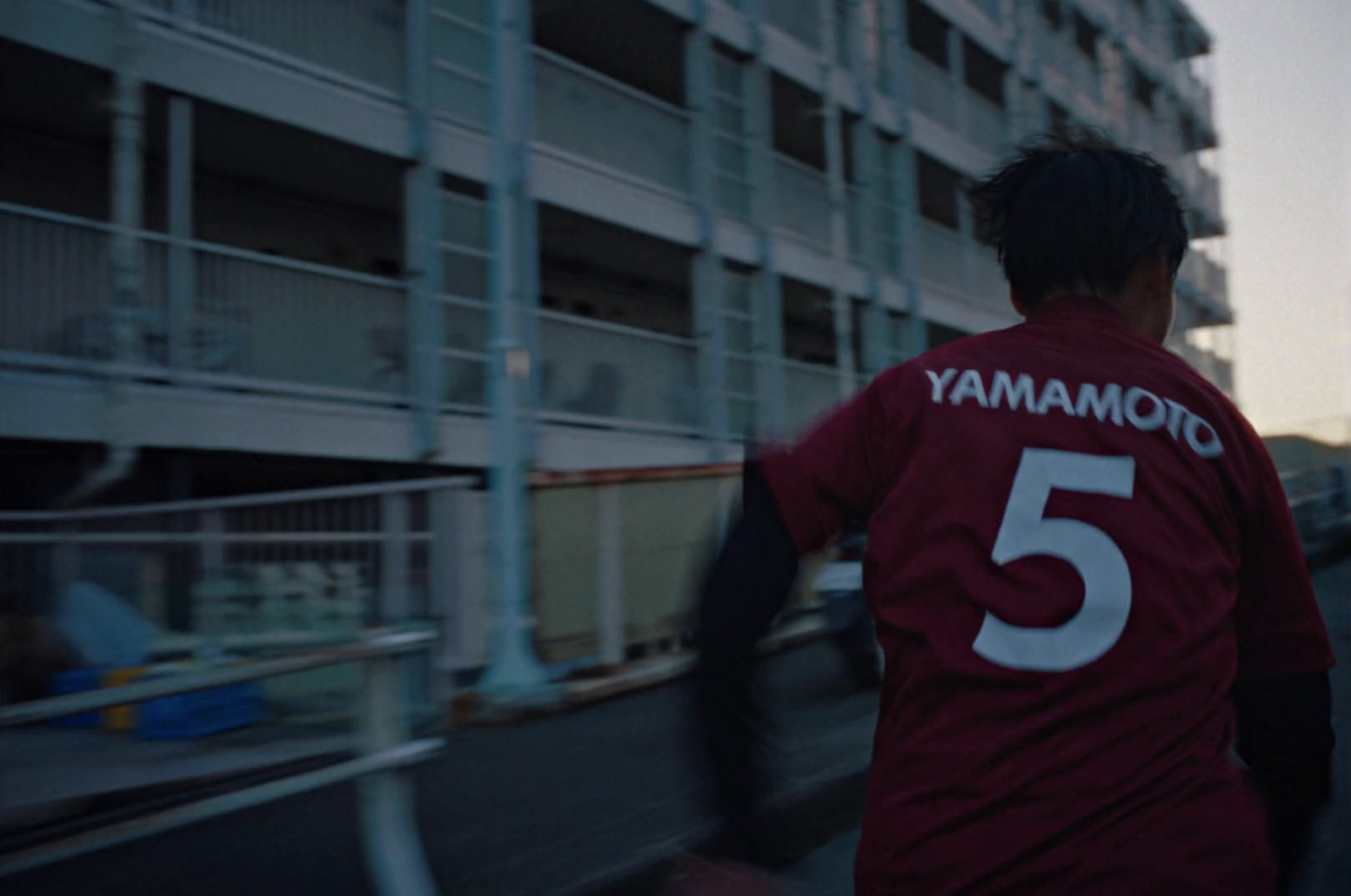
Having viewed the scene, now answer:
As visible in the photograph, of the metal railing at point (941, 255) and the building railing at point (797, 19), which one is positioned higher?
the building railing at point (797, 19)

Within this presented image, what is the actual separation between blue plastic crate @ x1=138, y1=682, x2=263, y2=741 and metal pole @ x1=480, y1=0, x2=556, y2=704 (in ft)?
15.3

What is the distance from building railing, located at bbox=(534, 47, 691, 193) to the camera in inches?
577

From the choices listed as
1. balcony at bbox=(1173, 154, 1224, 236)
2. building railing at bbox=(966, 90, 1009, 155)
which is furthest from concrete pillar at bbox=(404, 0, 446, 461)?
balcony at bbox=(1173, 154, 1224, 236)

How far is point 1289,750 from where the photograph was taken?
139 centimetres

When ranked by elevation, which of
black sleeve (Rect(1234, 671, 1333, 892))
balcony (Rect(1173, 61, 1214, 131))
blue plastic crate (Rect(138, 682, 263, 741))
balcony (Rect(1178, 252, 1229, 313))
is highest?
balcony (Rect(1173, 61, 1214, 131))

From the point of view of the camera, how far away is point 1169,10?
36.8 metres

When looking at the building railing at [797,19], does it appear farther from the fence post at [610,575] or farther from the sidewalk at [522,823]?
the sidewalk at [522,823]

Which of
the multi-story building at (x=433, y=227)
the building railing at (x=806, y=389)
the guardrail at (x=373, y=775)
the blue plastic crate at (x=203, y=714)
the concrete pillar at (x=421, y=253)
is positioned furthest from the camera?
the building railing at (x=806, y=389)

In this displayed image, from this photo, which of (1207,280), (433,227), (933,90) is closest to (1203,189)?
(1207,280)

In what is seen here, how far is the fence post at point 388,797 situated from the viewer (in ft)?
12.0

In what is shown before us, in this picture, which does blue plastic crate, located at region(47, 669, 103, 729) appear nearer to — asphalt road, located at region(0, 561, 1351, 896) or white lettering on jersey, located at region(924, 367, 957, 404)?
asphalt road, located at region(0, 561, 1351, 896)

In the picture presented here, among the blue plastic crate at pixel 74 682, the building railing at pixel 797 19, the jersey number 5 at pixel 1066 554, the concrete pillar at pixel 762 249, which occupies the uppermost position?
the building railing at pixel 797 19

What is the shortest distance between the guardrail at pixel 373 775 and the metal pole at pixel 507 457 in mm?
4856

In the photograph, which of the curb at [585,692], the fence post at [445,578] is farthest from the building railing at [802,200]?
the fence post at [445,578]
